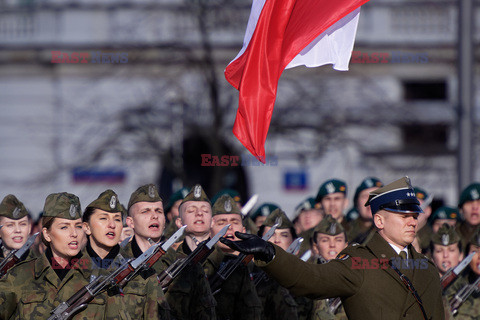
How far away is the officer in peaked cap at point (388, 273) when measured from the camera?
6.16 metres

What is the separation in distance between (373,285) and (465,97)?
308 inches

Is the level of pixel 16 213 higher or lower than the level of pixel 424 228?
higher

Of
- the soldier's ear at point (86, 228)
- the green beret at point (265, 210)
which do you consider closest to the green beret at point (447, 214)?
the green beret at point (265, 210)

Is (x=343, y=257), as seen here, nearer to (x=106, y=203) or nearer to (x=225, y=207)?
(x=106, y=203)

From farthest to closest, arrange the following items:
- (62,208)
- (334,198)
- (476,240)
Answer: (334,198)
(476,240)
(62,208)

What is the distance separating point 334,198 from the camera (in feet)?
38.1

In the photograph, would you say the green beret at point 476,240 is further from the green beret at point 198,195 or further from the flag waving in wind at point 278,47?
the green beret at point 198,195

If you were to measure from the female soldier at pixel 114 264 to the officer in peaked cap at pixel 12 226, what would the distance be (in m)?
1.66

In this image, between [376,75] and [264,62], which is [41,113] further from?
[264,62]

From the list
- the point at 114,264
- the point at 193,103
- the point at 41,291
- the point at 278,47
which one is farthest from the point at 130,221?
the point at 193,103

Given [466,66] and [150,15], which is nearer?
[466,66]

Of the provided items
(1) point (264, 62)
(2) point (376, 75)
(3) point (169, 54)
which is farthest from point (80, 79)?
(1) point (264, 62)

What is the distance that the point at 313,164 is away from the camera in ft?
68.3

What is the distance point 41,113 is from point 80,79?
3.66 feet
